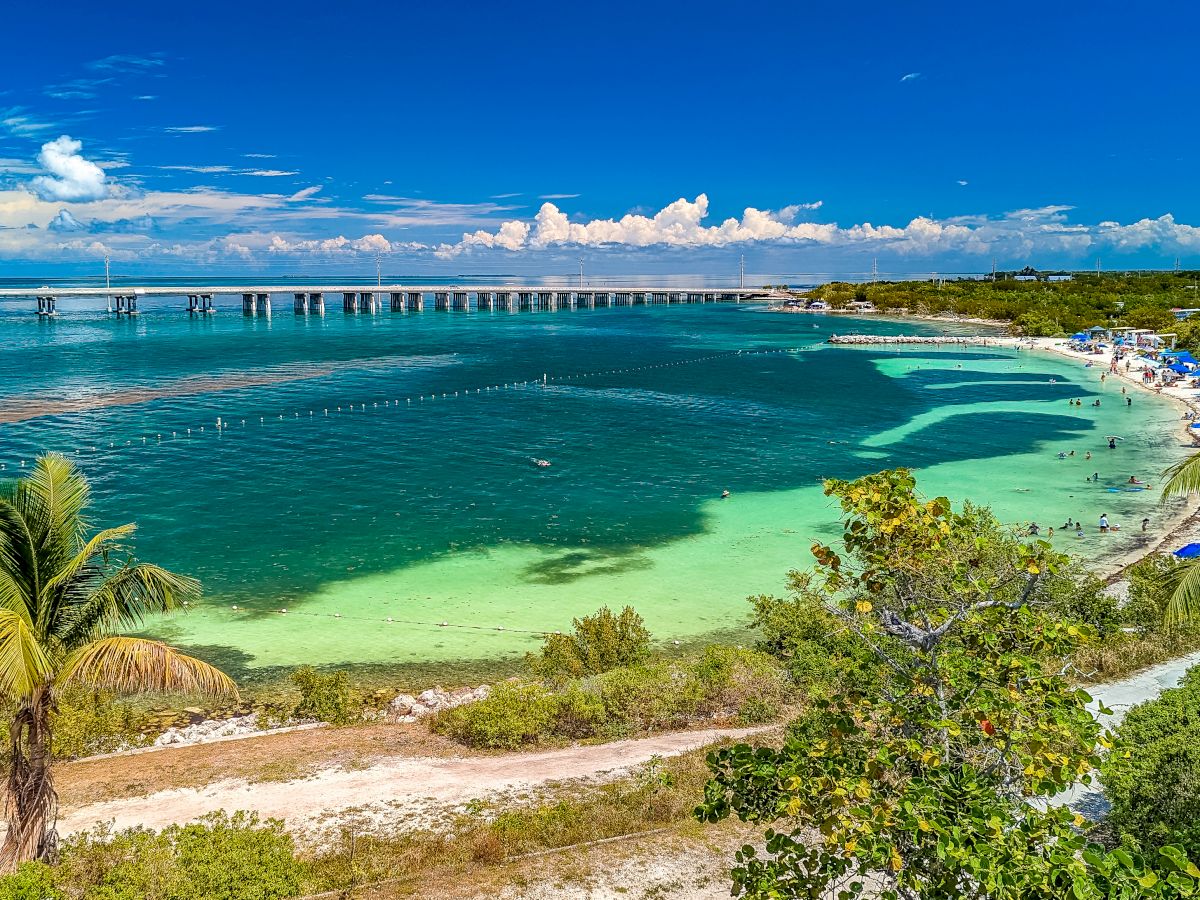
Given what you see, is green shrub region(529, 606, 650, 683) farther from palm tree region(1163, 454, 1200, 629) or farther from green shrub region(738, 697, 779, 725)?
palm tree region(1163, 454, 1200, 629)

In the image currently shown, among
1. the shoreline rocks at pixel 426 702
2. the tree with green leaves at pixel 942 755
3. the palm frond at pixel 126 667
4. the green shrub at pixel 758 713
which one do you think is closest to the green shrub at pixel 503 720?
the shoreline rocks at pixel 426 702

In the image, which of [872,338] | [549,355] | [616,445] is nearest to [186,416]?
[616,445]

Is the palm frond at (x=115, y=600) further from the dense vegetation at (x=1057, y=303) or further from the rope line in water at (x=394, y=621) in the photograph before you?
the dense vegetation at (x=1057, y=303)

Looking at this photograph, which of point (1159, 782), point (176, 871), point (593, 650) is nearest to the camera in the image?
point (176, 871)

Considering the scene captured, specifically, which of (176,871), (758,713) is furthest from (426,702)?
(176,871)

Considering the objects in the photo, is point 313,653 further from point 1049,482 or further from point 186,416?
point 186,416

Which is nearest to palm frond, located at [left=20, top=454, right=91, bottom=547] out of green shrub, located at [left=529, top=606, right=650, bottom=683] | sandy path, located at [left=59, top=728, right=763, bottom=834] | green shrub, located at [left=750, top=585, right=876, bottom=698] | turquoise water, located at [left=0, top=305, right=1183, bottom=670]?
sandy path, located at [left=59, top=728, right=763, bottom=834]

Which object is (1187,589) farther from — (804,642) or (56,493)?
(56,493)
